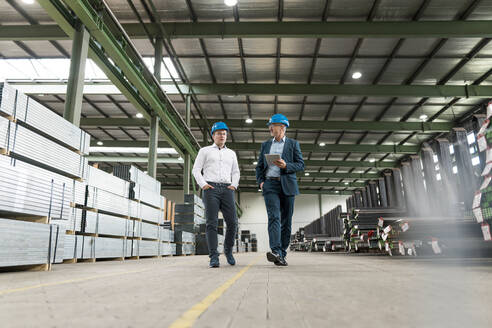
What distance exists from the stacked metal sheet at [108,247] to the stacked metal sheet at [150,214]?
142 cm

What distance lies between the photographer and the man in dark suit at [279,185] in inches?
176

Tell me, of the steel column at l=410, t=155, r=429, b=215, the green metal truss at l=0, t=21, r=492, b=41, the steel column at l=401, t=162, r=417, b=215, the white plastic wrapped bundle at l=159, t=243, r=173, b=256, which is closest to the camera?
the green metal truss at l=0, t=21, r=492, b=41

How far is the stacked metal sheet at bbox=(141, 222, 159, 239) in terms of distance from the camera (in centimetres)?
996

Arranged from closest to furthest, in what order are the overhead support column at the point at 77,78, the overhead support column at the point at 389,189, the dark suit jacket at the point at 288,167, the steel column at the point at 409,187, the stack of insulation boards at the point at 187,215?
1. the dark suit jacket at the point at 288,167
2. the overhead support column at the point at 77,78
3. the stack of insulation boards at the point at 187,215
4. the steel column at the point at 409,187
5. the overhead support column at the point at 389,189

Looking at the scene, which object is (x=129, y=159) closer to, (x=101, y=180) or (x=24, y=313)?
(x=101, y=180)

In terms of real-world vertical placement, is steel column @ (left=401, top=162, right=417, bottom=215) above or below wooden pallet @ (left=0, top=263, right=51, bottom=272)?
above

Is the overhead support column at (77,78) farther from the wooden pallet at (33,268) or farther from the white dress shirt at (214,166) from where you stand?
the white dress shirt at (214,166)

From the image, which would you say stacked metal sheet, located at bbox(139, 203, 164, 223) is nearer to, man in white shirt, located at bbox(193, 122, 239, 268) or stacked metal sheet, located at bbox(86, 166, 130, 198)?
stacked metal sheet, located at bbox(86, 166, 130, 198)

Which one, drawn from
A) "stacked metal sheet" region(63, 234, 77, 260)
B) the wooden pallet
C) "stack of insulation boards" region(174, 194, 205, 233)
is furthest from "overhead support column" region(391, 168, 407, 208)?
the wooden pallet

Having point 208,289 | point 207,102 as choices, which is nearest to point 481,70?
point 207,102

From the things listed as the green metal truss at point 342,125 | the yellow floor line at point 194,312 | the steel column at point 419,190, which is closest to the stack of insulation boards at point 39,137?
the yellow floor line at point 194,312

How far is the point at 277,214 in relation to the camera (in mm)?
4500

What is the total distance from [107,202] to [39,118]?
2.94 metres

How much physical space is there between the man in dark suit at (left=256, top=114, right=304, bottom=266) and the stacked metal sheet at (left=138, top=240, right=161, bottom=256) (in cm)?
599
